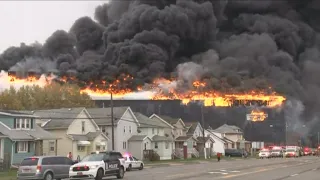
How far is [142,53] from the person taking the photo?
7250 centimetres

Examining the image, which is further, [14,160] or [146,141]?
[146,141]

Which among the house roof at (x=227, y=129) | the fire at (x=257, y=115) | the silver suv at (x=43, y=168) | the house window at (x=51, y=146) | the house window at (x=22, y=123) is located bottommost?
the silver suv at (x=43, y=168)

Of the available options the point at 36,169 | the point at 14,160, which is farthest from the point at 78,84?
the point at 36,169

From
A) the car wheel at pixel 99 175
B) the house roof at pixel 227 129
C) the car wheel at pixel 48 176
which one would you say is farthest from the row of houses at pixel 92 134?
the car wheel at pixel 99 175

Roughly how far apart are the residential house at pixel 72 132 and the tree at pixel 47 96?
17685 mm

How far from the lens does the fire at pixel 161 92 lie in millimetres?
77812

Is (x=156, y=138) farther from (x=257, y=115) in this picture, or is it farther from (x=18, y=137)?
(x=257, y=115)

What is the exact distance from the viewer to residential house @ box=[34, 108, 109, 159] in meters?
52.6

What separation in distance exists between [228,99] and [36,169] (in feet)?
233

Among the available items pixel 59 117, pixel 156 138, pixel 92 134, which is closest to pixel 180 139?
pixel 156 138

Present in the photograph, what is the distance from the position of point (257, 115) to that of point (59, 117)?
55.6 m

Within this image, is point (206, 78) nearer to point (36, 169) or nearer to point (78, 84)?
point (78, 84)

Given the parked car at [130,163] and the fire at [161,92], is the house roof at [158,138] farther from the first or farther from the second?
the parked car at [130,163]

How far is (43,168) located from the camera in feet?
85.3
